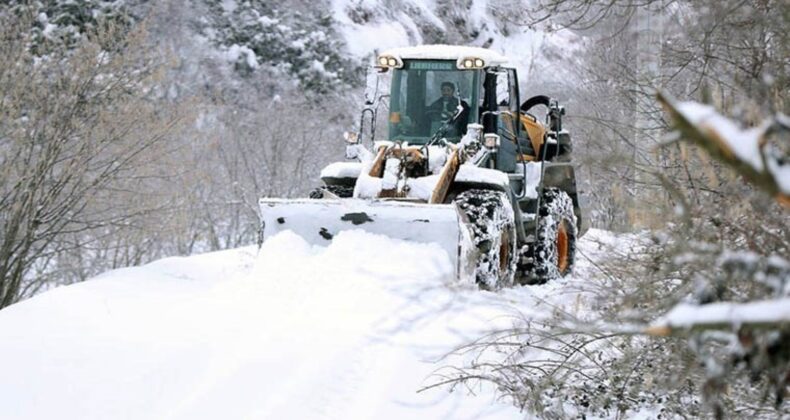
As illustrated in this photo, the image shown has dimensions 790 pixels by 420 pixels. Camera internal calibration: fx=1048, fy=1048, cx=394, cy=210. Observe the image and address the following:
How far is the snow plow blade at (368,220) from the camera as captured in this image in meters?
9.24

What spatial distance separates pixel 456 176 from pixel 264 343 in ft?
12.6

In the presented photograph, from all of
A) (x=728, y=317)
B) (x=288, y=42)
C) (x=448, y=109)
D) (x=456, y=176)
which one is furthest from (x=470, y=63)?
(x=288, y=42)

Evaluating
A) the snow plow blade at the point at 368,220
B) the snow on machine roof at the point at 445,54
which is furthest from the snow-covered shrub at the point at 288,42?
the snow plow blade at the point at 368,220

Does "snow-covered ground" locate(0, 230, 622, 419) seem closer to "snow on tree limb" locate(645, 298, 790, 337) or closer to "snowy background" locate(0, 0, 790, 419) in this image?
"snowy background" locate(0, 0, 790, 419)

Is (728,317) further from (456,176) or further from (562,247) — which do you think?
(562,247)

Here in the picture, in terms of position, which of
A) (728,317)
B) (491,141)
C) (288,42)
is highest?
(288,42)

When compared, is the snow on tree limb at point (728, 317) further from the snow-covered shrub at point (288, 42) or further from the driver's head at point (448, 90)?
the snow-covered shrub at point (288, 42)

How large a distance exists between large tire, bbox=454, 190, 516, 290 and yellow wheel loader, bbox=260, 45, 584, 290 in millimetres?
12

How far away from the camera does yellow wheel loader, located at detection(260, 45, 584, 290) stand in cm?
946

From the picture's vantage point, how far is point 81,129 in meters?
14.3

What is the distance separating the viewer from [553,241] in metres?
12.2

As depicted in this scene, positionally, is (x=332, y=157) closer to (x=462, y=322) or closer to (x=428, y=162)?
(x=428, y=162)

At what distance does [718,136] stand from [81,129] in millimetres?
13533

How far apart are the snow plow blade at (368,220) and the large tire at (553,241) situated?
206 cm
